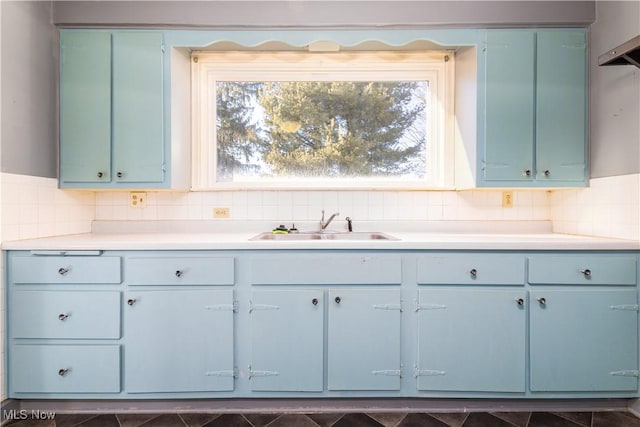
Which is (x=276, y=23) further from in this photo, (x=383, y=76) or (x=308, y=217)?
(x=308, y=217)

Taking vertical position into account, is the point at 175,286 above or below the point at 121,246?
below

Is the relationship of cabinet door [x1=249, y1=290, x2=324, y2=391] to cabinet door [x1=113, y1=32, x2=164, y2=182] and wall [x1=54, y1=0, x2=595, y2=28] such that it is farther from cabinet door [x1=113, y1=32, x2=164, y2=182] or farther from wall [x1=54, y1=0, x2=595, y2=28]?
wall [x1=54, y1=0, x2=595, y2=28]

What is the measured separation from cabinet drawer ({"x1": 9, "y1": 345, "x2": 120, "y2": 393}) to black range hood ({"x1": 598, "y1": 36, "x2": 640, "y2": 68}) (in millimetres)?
2909

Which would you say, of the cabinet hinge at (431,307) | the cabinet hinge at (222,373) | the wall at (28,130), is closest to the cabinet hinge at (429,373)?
the cabinet hinge at (431,307)

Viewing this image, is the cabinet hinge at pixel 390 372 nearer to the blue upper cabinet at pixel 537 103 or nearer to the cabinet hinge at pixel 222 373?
the cabinet hinge at pixel 222 373

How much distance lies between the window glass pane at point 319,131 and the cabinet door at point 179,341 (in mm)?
1023

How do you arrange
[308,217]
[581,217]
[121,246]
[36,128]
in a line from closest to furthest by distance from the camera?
1. [121,246]
2. [36,128]
3. [581,217]
4. [308,217]

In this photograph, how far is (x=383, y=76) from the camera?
2.43 meters

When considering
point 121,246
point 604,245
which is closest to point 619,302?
point 604,245

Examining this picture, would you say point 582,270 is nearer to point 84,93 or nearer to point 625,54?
point 625,54

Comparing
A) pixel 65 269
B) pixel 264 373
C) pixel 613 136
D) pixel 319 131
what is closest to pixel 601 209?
pixel 613 136

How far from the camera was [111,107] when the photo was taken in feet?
6.77

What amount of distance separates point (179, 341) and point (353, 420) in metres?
1.03

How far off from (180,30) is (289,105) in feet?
2.76
